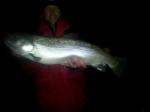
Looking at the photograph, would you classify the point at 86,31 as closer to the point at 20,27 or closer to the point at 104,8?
the point at 104,8

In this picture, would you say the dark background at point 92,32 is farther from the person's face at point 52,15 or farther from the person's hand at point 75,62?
the person's hand at point 75,62

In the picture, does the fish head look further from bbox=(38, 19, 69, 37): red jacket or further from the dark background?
the dark background

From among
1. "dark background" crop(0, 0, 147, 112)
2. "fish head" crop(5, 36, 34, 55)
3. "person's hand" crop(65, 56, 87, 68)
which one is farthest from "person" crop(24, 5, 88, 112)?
"dark background" crop(0, 0, 147, 112)

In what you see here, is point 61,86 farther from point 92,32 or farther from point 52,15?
point 92,32

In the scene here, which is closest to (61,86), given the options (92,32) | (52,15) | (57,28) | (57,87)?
(57,87)

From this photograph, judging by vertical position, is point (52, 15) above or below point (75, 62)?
above

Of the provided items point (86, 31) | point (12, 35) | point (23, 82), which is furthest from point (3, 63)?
point (86, 31)

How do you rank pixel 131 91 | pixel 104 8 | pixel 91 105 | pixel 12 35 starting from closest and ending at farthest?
pixel 12 35 → pixel 91 105 → pixel 131 91 → pixel 104 8
